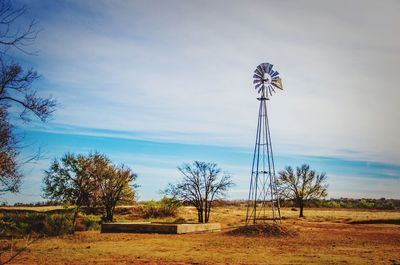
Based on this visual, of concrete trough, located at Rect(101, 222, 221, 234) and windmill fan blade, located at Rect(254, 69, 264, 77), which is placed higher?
windmill fan blade, located at Rect(254, 69, 264, 77)

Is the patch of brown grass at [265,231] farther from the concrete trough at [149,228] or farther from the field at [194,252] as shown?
the field at [194,252]

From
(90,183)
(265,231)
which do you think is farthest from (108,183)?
(265,231)

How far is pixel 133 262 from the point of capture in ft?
50.6

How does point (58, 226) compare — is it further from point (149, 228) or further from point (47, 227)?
point (149, 228)

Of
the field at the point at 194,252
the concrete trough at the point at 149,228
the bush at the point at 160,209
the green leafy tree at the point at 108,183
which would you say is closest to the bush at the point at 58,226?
the field at the point at 194,252

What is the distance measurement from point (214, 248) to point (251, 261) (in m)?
4.78

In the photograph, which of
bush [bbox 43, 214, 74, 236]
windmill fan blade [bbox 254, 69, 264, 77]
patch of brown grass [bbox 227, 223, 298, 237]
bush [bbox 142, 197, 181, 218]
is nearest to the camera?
bush [bbox 43, 214, 74, 236]

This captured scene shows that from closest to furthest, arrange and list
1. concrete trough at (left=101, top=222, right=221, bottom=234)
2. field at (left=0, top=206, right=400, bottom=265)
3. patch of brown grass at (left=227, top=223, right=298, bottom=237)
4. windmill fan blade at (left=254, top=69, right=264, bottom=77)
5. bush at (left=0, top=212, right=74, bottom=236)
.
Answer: field at (left=0, top=206, right=400, bottom=265) < bush at (left=0, top=212, right=74, bottom=236) < patch of brown grass at (left=227, top=223, right=298, bottom=237) < concrete trough at (left=101, top=222, right=221, bottom=234) < windmill fan blade at (left=254, top=69, right=264, bottom=77)

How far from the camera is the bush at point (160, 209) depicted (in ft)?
153

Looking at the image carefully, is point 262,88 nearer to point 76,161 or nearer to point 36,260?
point 76,161

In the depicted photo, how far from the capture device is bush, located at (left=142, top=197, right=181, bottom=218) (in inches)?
1831

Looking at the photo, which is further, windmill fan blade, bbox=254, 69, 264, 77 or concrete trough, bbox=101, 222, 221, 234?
windmill fan blade, bbox=254, 69, 264, 77

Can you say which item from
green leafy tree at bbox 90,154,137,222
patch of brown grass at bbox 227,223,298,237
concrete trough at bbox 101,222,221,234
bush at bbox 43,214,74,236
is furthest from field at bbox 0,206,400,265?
green leafy tree at bbox 90,154,137,222

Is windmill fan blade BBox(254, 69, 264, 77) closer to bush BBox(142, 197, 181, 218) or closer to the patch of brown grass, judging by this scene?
the patch of brown grass
